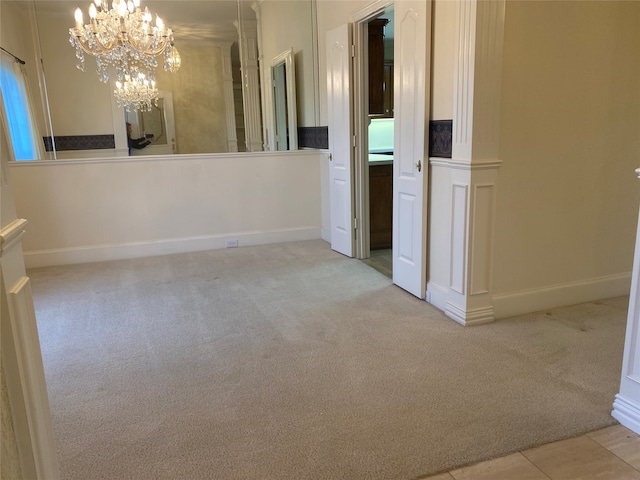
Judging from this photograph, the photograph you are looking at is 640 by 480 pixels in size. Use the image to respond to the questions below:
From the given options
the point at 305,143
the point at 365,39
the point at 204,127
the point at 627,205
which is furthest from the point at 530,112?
the point at 204,127

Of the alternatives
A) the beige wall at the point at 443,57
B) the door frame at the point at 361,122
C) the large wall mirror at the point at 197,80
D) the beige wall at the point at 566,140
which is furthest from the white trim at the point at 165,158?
the beige wall at the point at 566,140

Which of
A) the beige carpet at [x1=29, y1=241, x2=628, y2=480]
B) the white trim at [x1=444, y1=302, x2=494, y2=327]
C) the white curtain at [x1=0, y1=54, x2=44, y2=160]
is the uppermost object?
the white curtain at [x1=0, y1=54, x2=44, y2=160]

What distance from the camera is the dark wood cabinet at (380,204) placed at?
485 centimetres

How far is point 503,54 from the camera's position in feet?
9.12

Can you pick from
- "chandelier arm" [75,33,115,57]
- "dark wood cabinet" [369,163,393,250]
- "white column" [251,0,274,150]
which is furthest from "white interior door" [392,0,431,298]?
"chandelier arm" [75,33,115,57]

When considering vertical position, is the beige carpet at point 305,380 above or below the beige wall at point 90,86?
below

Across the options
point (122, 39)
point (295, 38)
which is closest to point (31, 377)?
point (122, 39)

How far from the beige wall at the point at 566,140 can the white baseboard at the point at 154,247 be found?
2.78m

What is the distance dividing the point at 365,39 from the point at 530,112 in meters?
1.80

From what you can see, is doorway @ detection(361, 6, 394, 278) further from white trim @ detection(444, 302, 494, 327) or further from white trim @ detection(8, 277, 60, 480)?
white trim @ detection(8, 277, 60, 480)

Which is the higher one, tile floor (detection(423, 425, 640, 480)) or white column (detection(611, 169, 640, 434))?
white column (detection(611, 169, 640, 434))

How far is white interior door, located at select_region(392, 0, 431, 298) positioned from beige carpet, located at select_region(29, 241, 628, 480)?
0.30 metres

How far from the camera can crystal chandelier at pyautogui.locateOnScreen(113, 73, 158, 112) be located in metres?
4.84

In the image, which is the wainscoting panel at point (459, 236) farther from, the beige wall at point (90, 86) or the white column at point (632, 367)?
the beige wall at point (90, 86)
